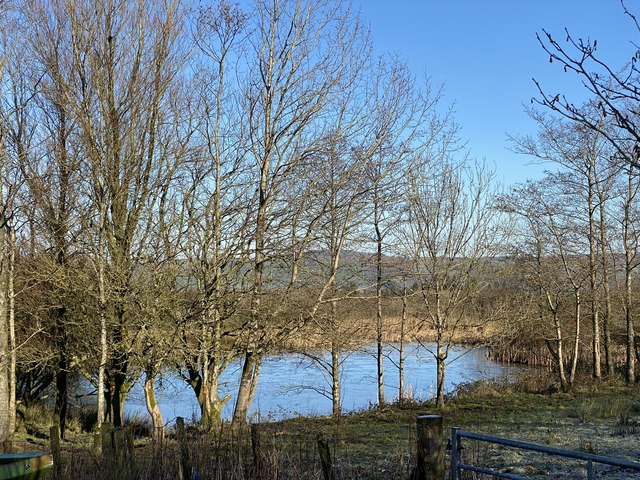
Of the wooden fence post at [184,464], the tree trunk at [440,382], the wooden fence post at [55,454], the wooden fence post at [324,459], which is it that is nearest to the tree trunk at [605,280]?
the tree trunk at [440,382]

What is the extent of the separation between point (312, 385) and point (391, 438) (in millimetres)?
10544

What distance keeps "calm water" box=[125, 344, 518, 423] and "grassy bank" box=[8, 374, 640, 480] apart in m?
1.81

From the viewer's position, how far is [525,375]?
21.2 m

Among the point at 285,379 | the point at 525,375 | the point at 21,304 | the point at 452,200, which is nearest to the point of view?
A: the point at 21,304

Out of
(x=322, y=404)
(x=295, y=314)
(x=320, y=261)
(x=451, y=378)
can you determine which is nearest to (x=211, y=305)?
(x=295, y=314)

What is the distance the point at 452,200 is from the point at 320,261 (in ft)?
19.5

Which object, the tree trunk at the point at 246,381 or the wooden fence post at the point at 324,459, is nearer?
the wooden fence post at the point at 324,459

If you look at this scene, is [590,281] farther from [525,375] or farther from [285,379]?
[285,379]

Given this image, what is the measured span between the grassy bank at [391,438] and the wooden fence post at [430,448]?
3.63 ft

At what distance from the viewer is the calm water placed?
1769 cm

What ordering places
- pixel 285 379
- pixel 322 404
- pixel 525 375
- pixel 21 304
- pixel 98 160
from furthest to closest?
pixel 285 379 < pixel 525 375 < pixel 322 404 < pixel 21 304 < pixel 98 160

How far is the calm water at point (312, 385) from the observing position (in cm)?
1769

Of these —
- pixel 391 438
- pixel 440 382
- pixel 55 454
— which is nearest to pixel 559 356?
pixel 440 382

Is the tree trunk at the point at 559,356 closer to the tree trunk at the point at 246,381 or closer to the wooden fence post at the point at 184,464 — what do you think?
the tree trunk at the point at 246,381
